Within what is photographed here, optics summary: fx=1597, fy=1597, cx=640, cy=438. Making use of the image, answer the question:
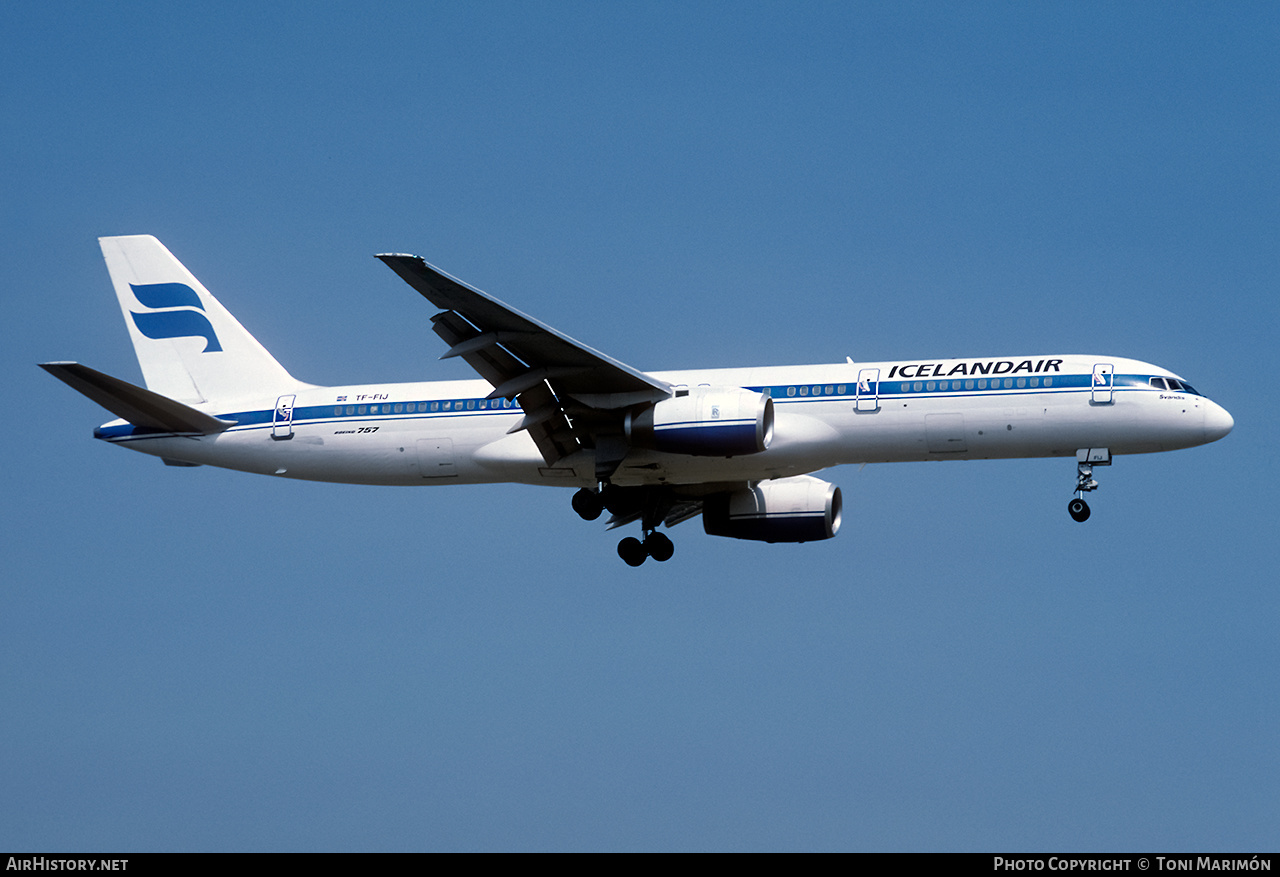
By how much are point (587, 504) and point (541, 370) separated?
4664mm

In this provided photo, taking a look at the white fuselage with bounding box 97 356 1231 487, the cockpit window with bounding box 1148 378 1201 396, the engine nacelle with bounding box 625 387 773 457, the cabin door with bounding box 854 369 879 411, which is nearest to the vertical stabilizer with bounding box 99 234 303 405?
the white fuselage with bounding box 97 356 1231 487

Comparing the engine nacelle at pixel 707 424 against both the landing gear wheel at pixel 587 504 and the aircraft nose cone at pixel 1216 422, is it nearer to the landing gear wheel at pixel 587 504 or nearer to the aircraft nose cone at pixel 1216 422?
the landing gear wheel at pixel 587 504

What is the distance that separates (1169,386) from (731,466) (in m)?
10.2

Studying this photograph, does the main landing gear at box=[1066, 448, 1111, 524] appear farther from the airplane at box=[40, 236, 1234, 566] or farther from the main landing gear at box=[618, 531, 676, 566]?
the main landing gear at box=[618, 531, 676, 566]

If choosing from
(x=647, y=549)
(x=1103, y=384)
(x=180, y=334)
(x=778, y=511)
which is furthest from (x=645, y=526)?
(x=180, y=334)

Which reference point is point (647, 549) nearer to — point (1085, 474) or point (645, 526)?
point (645, 526)

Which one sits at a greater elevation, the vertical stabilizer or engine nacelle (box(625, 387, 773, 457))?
the vertical stabilizer

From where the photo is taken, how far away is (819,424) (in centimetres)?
3706

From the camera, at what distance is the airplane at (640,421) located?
36.2 meters

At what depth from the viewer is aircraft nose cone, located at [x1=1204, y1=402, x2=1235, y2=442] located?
36.4 meters

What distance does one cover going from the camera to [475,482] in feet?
132

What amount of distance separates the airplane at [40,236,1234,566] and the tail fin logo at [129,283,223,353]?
1.31 metres
